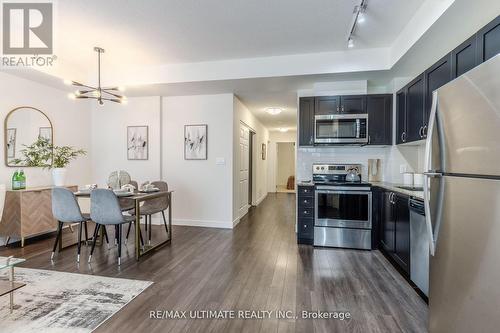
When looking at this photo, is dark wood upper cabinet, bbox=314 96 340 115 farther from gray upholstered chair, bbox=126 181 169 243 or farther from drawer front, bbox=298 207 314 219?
gray upholstered chair, bbox=126 181 169 243

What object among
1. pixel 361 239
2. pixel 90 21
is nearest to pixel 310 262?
pixel 361 239

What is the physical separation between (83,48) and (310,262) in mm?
4177

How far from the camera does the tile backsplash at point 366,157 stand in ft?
12.6

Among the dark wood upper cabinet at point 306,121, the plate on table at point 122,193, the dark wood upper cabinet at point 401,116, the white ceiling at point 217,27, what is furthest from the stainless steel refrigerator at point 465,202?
the plate on table at point 122,193

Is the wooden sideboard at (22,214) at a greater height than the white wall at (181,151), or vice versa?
the white wall at (181,151)

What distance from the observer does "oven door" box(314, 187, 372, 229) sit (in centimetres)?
358

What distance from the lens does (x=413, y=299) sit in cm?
228

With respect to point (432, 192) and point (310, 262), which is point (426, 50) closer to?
point (432, 192)

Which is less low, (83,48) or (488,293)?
(83,48)

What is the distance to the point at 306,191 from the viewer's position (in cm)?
381

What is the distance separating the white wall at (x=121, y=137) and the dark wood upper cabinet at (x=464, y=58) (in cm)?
453

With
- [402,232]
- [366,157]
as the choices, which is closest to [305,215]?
[402,232]

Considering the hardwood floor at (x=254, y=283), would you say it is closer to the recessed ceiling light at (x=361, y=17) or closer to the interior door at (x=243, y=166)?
the interior door at (x=243, y=166)

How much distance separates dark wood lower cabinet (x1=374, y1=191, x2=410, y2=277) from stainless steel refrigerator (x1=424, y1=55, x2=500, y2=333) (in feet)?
3.43
